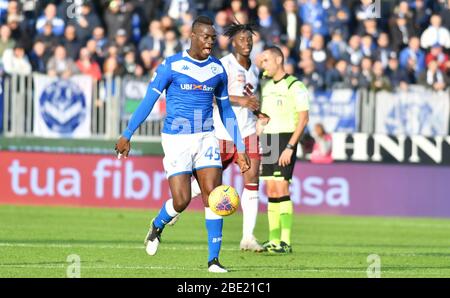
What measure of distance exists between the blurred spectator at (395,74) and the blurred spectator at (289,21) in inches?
86.5

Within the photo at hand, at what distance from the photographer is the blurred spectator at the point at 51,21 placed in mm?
26297

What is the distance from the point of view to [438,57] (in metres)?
27.6

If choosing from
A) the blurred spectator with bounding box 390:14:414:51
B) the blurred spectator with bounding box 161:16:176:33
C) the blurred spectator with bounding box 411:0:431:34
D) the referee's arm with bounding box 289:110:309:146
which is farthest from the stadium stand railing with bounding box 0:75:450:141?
the referee's arm with bounding box 289:110:309:146

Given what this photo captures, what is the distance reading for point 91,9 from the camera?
27.0 m

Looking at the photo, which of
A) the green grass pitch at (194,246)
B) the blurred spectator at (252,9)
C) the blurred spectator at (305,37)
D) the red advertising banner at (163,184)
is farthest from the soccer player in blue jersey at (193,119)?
the blurred spectator at (252,9)

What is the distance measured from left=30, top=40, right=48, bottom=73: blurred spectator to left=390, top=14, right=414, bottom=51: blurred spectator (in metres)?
7.92

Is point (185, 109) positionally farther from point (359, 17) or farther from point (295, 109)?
point (359, 17)

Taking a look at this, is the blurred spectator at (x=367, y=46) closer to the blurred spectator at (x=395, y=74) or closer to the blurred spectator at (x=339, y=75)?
the blurred spectator at (x=395, y=74)

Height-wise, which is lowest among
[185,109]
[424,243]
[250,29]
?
[424,243]

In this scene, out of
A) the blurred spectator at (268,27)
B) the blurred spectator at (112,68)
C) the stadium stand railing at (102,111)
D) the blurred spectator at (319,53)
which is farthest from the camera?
the blurred spectator at (268,27)

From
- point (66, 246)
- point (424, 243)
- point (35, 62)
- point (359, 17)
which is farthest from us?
point (359, 17)

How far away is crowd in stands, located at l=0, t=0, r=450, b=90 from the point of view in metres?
25.8
